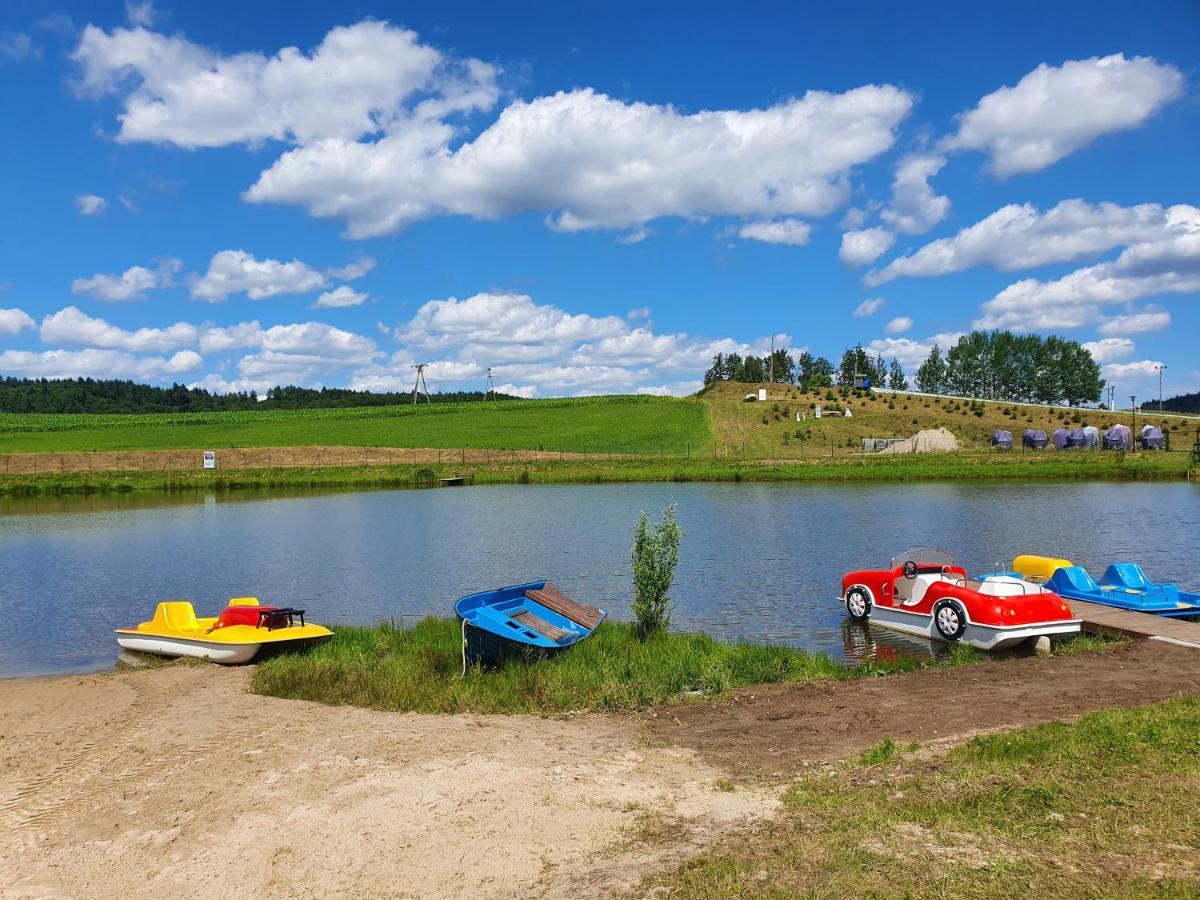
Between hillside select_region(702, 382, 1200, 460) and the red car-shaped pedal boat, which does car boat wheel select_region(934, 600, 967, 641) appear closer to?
the red car-shaped pedal boat

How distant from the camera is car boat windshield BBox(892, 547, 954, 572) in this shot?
1955 centimetres

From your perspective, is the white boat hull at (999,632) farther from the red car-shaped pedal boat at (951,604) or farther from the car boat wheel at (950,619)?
the car boat wheel at (950,619)

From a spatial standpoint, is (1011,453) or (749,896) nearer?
(749,896)

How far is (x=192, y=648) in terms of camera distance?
1752cm

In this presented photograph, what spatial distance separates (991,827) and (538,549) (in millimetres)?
24431

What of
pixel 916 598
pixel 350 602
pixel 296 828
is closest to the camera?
pixel 296 828

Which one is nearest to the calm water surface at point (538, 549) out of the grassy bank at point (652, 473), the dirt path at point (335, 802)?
the grassy bank at point (652, 473)

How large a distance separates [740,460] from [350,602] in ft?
162

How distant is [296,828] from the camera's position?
8188mm

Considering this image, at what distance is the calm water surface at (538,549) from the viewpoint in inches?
838

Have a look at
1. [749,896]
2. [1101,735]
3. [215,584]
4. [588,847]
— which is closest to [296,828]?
[588,847]

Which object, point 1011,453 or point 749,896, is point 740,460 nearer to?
point 1011,453

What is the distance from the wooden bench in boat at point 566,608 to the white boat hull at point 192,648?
561 cm

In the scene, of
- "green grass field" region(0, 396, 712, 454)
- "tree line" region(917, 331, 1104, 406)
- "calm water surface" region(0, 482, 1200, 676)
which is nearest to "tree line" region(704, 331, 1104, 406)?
"tree line" region(917, 331, 1104, 406)
